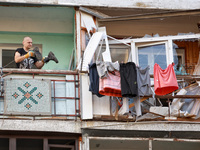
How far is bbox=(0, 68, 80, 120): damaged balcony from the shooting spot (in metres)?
14.5

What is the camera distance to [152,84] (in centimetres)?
1532

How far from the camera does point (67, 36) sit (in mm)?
17234

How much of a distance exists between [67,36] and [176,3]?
307 centimetres

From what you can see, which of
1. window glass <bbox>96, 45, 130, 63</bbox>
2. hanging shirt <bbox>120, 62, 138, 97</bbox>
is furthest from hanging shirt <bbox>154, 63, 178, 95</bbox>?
window glass <bbox>96, 45, 130, 63</bbox>

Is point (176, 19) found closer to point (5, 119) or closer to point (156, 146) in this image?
point (156, 146)

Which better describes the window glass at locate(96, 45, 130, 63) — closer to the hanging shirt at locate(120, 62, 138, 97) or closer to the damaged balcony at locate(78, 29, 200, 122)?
the damaged balcony at locate(78, 29, 200, 122)

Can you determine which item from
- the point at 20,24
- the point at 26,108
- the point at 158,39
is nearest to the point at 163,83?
the point at 158,39

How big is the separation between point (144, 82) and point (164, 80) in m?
0.47

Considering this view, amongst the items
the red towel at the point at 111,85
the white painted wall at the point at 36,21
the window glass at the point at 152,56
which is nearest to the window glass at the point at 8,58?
the white painted wall at the point at 36,21

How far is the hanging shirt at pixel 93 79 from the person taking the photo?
14.4 metres

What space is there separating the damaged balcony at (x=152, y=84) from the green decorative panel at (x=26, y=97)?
2.89 ft

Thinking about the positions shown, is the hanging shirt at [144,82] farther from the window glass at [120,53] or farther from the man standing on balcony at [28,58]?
the man standing on balcony at [28,58]

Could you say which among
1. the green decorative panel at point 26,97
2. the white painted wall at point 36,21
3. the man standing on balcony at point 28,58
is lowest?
the green decorative panel at point 26,97

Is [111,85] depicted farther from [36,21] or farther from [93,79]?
[36,21]
